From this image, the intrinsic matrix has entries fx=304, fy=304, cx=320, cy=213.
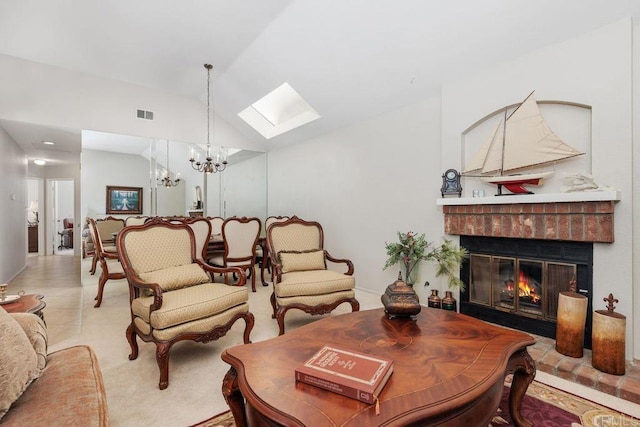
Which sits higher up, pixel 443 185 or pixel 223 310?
pixel 443 185

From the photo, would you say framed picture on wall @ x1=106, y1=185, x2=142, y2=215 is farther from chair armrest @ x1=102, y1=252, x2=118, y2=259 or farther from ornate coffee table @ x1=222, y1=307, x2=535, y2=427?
ornate coffee table @ x1=222, y1=307, x2=535, y2=427

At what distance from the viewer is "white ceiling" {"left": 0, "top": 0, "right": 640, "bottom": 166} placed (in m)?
2.56

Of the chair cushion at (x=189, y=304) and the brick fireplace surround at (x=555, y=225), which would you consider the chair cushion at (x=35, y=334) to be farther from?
the brick fireplace surround at (x=555, y=225)

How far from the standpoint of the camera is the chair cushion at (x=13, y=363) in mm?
1007

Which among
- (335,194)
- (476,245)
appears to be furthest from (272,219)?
(476,245)

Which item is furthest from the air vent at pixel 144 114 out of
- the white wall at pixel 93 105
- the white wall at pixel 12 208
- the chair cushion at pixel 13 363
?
the chair cushion at pixel 13 363

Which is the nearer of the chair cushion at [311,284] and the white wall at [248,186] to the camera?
the chair cushion at [311,284]

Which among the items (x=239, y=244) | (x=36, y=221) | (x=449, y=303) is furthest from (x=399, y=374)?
(x=36, y=221)

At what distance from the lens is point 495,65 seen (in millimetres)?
2912

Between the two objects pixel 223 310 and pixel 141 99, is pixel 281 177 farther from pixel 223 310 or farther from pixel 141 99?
pixel 223 310

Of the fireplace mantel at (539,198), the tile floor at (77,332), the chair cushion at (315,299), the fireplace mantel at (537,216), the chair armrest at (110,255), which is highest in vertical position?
the fireplace mantel at (539,198)

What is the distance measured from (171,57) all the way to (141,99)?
138cm

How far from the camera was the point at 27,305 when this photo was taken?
1.89 metres

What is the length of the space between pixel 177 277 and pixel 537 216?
306 centimetres
